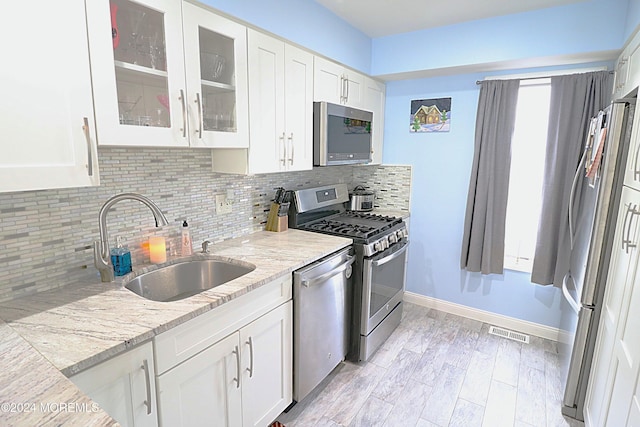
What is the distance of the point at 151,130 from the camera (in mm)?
1411

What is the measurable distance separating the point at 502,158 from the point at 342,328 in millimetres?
1868

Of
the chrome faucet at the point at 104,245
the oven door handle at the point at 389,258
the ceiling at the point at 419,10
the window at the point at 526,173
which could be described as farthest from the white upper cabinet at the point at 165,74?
the window at the point at 526,173

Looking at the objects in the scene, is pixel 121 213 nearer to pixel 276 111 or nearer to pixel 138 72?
pixel 138 72

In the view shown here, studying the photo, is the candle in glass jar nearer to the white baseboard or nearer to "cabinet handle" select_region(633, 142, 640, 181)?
"cabinet handle" select_region(633, 142, 640, 181)

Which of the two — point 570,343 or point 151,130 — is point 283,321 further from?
point 570,343

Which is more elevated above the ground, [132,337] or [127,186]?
[127,186]

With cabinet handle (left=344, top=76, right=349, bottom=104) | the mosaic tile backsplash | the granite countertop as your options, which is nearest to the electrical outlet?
the mosaic tile backsplash

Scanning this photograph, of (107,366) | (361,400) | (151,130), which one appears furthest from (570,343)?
(151,130)

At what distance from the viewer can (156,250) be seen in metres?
1.77

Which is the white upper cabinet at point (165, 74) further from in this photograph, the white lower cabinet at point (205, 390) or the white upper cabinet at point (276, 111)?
the white lower cabinet at point (205, 390)

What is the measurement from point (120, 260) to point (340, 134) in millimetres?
1651

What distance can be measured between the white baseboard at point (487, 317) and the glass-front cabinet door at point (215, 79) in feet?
7.99

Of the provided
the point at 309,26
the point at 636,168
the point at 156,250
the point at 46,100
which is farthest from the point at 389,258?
the point at 46,100

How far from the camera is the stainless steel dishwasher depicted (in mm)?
1896
